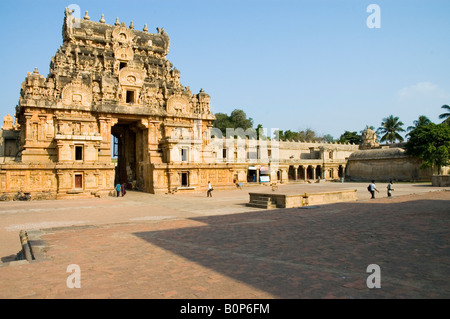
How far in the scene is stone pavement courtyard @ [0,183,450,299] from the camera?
203 inches

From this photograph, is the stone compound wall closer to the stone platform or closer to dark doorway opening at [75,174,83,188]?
the stone platform

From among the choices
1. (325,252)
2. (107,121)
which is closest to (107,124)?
(107,121)

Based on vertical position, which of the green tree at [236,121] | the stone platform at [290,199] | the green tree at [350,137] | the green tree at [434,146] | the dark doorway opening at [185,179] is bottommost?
the stone platform at [290,199]

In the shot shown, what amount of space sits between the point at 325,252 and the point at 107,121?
92.3 ft

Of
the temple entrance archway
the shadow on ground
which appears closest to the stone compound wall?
the shadow on ground

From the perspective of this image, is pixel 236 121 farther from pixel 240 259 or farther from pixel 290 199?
pixel 240 259

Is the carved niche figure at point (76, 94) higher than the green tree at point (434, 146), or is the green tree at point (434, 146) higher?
the carved niche figure at point (76, 94)

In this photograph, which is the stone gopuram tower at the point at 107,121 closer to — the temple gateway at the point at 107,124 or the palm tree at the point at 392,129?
the temple gateway at the point at 107,124

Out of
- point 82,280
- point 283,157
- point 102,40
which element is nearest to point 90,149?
point 102,40

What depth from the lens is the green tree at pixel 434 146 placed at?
135 ft

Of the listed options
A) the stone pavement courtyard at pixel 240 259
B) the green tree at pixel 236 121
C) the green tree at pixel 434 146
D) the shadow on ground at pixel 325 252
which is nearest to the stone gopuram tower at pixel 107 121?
the stone pavement courtyard at pixel 240 259

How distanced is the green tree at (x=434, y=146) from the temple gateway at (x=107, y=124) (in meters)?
24.4

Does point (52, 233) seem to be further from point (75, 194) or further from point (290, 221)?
point (75, 194)

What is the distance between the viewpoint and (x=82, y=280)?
229 inches
